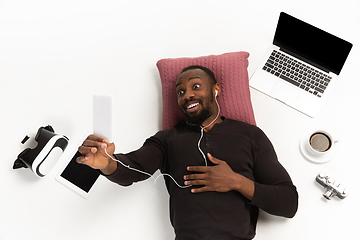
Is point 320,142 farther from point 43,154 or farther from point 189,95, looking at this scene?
point 43,154

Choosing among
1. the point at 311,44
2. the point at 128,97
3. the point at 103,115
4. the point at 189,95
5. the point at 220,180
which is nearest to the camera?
the point at 103,115

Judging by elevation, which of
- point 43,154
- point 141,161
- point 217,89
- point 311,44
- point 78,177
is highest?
point 311,44

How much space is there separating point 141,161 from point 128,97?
0.60 m

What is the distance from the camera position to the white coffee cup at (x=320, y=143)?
4.64 feet

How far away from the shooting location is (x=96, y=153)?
1.00 metres

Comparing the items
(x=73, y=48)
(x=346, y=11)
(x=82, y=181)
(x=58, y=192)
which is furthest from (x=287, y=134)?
(x=73, y=48)

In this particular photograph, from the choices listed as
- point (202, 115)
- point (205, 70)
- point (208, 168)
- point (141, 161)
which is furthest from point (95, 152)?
point (205, 70)

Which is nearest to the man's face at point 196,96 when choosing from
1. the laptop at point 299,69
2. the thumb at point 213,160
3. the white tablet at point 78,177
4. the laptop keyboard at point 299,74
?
the thumb at point 213,160

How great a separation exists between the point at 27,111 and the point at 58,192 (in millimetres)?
546

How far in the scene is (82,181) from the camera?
1466mm

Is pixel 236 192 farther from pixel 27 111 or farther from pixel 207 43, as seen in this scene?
pixel 27 111

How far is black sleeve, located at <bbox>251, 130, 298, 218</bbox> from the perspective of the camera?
1.15 m

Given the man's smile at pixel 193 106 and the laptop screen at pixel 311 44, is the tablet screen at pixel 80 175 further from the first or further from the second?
the laptop screen at pixel 311 44

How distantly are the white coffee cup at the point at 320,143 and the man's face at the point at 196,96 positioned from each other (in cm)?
55
